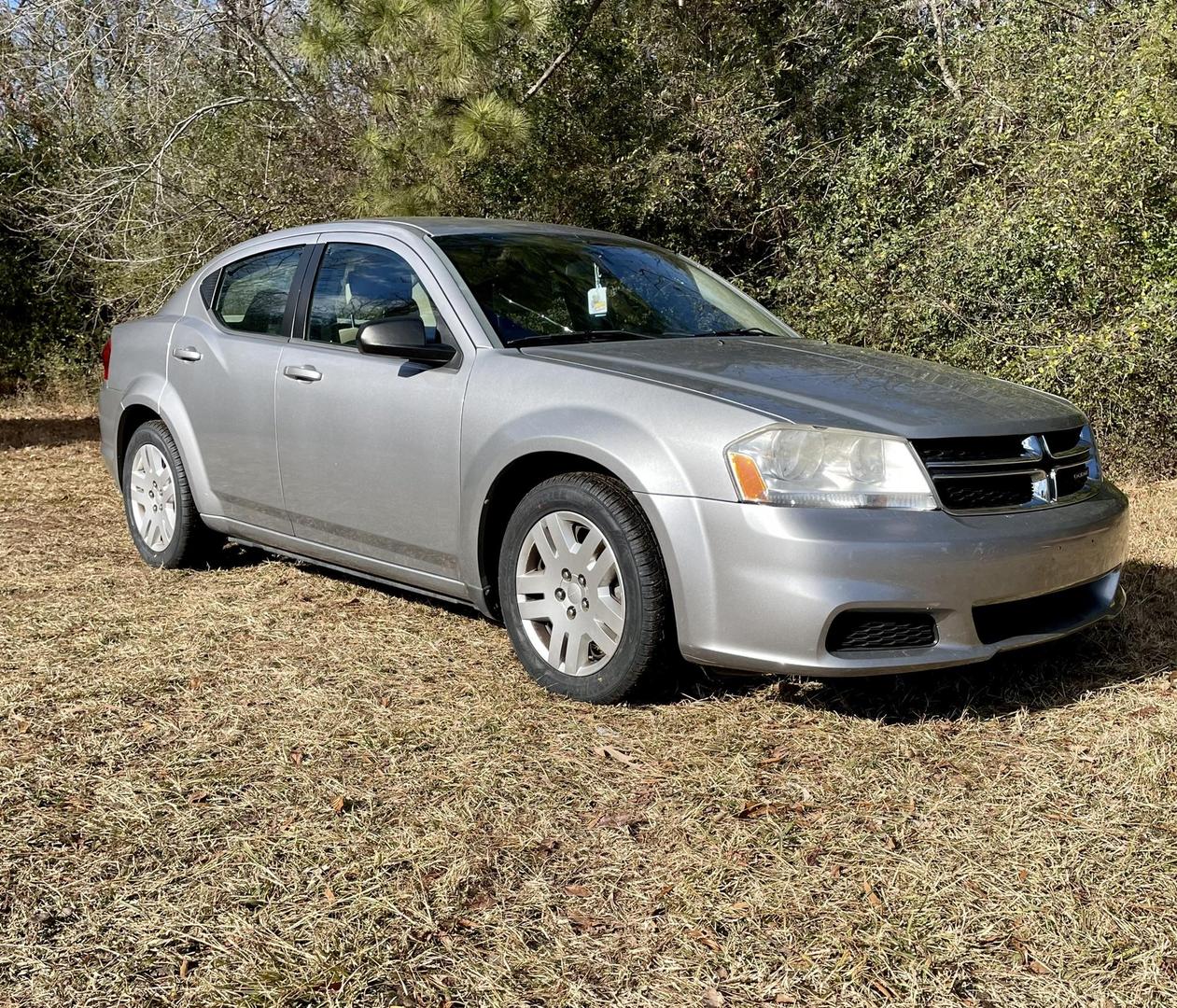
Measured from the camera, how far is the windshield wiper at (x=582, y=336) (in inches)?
175

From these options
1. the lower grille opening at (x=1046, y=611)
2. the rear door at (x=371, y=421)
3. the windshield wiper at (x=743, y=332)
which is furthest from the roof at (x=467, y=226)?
the lower grille opening at (x=1046, y=611)

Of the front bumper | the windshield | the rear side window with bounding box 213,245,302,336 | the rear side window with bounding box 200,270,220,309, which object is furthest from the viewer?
the rear side window with bounding box 200,270,220,309

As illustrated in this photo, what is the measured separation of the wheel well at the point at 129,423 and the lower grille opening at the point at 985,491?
3.91 m

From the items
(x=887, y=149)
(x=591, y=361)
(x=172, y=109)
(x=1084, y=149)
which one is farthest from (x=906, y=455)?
(x=172, y=109)

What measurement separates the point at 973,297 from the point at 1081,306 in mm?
889

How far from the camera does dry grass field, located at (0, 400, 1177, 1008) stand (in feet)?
8.35

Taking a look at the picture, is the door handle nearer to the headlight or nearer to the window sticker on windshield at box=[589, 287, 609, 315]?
the window sticker on windshield at box=[589, 287, 609, 315]

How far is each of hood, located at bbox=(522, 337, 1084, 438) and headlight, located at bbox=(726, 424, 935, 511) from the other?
5cm

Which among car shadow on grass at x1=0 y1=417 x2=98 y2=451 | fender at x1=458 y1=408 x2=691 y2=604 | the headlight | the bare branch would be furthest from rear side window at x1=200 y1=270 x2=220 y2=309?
car shadow on grass at x1=0 y1=417 x2=98 y2=451

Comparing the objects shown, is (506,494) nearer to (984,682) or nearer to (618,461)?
(618,461)

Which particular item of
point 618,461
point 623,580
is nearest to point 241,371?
point 618,461

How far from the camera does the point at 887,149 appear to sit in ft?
36.9

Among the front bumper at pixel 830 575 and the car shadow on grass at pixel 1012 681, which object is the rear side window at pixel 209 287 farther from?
the car shadow on grass at pixel 1012 681

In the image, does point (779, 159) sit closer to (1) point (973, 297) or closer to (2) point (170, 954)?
(1) point (973, 297)
